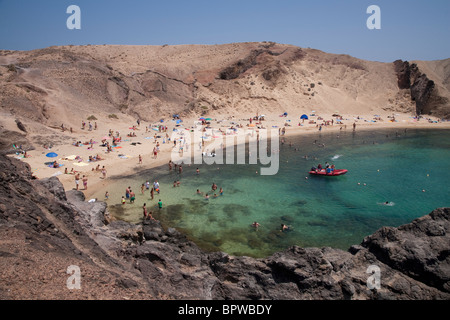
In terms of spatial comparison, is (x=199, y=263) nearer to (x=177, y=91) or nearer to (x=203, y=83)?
(x=177, y=91)

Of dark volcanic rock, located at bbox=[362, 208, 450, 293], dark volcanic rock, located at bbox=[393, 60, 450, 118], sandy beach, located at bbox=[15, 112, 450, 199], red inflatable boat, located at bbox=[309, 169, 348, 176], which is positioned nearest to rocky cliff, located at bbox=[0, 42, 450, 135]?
dark volcanic rock, located at bbox=[393, 60, 450, 118]

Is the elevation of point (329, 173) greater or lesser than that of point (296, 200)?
greater

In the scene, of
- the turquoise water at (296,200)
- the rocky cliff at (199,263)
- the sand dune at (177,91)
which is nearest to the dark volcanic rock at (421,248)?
the rocky cliff at (199,263)

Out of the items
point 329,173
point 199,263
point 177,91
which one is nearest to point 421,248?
point 199,263

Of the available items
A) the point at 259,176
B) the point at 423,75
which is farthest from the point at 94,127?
the point at 423,75

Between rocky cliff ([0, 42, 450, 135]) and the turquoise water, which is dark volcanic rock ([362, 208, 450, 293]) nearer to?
the turquoise water
